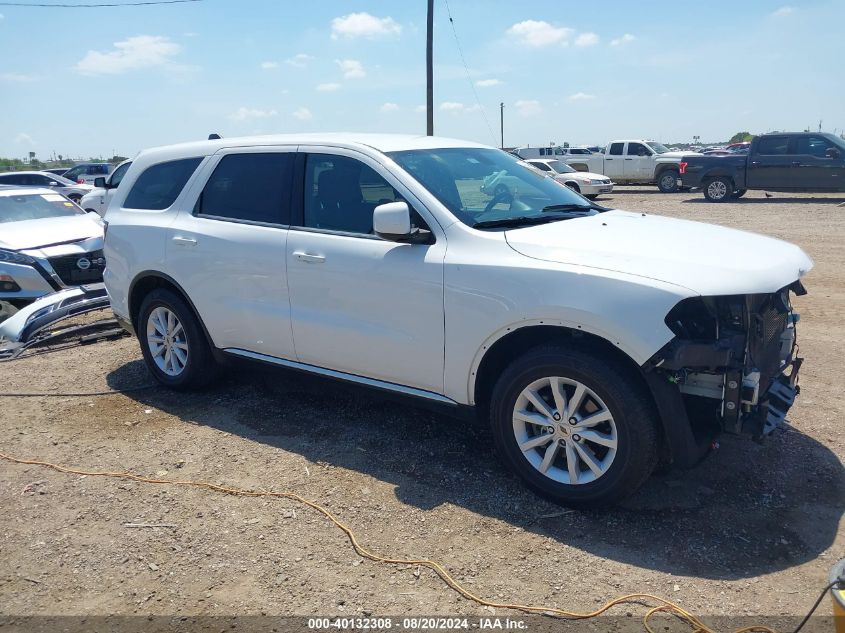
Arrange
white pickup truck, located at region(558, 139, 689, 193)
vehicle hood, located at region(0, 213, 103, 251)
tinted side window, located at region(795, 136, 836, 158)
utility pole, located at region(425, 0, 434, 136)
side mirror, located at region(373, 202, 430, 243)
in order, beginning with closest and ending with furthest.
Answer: side mirror, located at region(373, 202, 430, 243)
vehicle hood, located at region(0, 213, 103, 251)
tinted side window, located at region(795, 136, 836, 158)
utility pole, located at region(425, 0, 434, 136)
white pickup truck, located at region(558, 139, 689, 193)

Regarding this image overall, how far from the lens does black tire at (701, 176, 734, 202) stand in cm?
2119

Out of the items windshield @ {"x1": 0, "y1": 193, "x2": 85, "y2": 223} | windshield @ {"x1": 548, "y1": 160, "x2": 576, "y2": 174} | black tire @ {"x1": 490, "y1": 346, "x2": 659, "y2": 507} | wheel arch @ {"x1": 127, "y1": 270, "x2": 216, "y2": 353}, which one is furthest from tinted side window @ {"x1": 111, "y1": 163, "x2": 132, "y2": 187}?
black tire @ {"x1": 490, "y1": 346, "x2": 659, "y2": 507}

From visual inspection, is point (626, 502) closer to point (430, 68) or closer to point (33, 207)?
point (33, 207)

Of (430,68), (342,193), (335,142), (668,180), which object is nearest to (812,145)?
(668,180)

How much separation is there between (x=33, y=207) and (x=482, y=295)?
26.8 ft

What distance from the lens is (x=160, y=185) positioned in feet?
18.6

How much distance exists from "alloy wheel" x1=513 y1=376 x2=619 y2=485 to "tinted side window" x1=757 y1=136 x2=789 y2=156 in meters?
19.5

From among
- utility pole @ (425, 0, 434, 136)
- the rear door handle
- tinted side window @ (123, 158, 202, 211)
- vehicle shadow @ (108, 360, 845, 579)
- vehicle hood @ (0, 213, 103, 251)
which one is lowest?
vehicle shadow @ (108, 360, 845, 579)

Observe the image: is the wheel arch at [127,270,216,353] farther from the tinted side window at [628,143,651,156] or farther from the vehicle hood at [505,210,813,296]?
the tinted side window at [628,143,651,156]

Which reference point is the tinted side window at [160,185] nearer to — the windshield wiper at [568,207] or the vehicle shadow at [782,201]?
the windshield wiper at [568,207]

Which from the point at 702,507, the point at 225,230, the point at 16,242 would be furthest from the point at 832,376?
the point at 16,242

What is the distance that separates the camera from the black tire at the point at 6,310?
25.8ft

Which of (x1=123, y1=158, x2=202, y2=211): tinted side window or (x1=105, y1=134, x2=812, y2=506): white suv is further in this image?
(x1=123, y1=158, x2=202, y2=211): tinted side window

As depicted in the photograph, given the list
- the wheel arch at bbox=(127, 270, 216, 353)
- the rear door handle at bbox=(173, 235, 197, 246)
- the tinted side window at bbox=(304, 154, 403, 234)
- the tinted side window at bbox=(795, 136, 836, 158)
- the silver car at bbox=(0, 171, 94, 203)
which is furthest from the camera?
the silver car at bbox=(0, 171, 94, 203)
